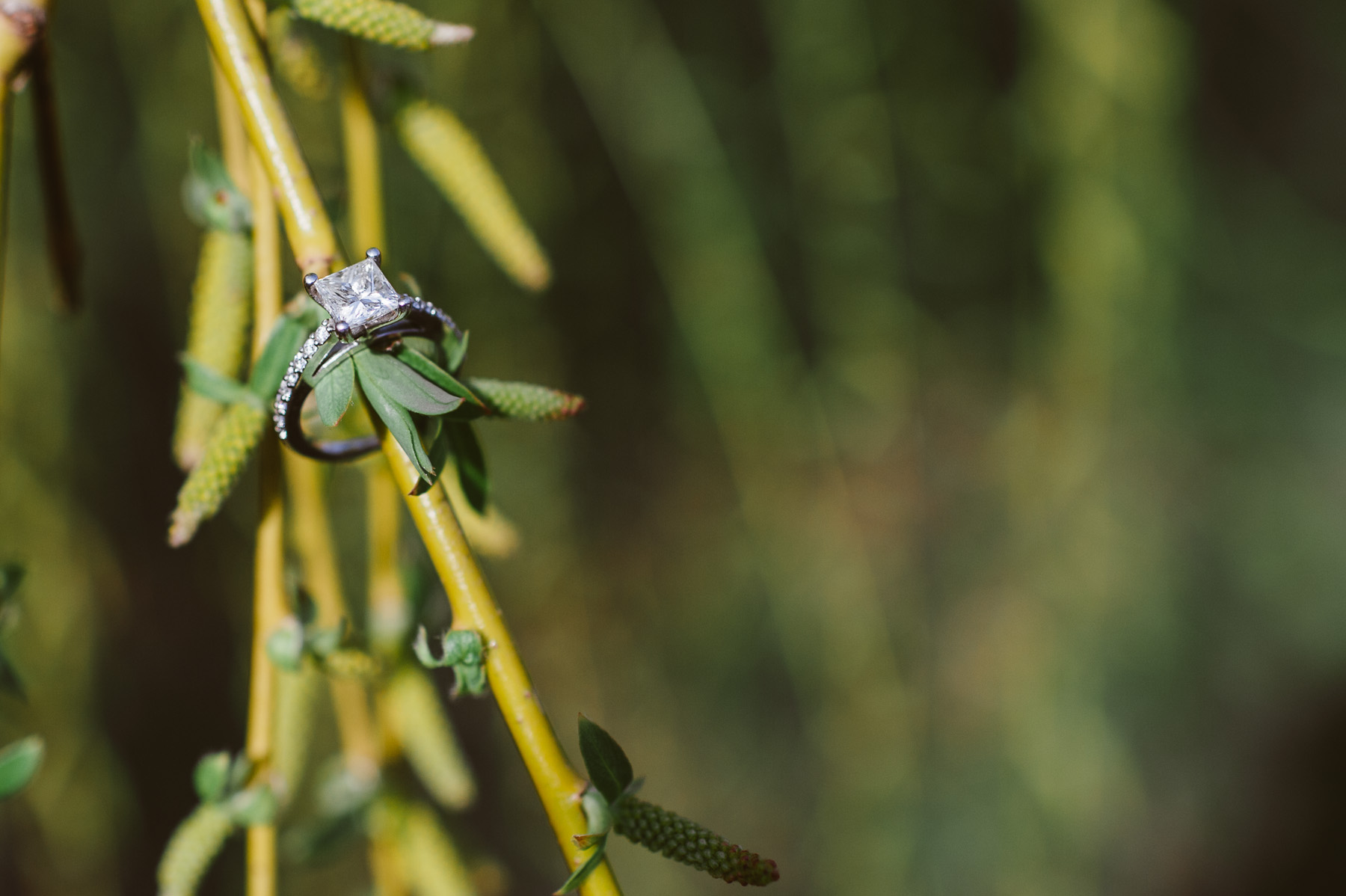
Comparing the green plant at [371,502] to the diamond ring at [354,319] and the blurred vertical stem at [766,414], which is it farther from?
the blurred vertical stem at [766,414]

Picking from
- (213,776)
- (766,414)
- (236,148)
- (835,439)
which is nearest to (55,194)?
(236,148)

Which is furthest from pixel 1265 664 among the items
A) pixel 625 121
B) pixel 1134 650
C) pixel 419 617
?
pixel 419 617

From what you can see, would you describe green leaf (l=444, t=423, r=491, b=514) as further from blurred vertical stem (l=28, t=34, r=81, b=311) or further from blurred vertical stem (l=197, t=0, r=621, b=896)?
blurred vertical stem (l=28, t=34, r=81, b=311)

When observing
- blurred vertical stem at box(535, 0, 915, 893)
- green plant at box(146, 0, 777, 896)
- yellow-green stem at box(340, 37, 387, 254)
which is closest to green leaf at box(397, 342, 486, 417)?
green plant at box(146, 0, 777, 896)

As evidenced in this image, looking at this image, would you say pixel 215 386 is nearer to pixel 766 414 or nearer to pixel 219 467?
pixel 219 467

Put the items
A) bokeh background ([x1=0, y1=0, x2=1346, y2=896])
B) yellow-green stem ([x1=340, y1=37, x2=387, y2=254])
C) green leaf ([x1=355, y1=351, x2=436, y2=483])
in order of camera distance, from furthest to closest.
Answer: bokeh background ([x1=0, y1=0, x2=1346, y2=896]), yellow-green stem ([x1=340, y1=37, x2=387, y2=254]), green leaf ([x1=355, y1=351, x2=436, y2=483])

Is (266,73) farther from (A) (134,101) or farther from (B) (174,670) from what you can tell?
(B) (174,670)

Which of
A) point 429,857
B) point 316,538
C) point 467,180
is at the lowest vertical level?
point 429,857
